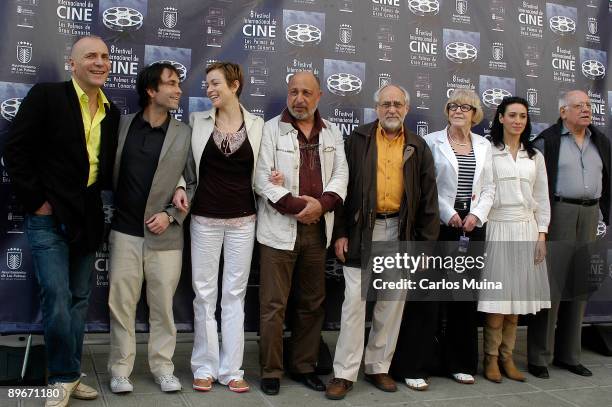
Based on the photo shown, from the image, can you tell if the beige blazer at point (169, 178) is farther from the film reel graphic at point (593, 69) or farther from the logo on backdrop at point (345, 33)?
the film reel graphic at point (593, 69)

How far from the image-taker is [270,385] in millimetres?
4074

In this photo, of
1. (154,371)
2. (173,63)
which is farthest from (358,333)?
(173,63)

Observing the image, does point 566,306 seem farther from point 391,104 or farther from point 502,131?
point 391,104

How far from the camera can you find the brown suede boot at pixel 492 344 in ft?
14.8

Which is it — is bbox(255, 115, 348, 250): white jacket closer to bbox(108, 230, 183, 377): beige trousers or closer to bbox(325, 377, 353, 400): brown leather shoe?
bbox(108, 230, 183, 377): beige trousers

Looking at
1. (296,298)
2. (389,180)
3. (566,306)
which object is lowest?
(566,306)

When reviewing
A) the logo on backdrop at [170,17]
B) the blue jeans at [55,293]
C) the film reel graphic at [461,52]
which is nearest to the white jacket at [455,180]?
the film reel graphic at [461,52]

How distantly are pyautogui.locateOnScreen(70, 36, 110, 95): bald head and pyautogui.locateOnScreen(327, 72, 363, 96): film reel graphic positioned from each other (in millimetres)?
1692

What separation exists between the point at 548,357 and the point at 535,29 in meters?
2.57

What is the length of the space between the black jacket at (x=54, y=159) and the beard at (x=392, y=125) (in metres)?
1.82

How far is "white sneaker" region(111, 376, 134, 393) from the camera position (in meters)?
3.90

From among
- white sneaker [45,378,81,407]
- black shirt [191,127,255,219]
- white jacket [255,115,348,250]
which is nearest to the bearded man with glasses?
white jacket [255,115,348,250]

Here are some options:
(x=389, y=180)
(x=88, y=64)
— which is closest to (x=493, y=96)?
(x=389, y=180)

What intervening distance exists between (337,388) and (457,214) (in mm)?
1348
